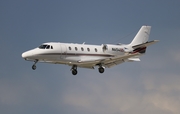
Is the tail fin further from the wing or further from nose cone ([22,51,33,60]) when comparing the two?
nose cone ([22,51,33,60])

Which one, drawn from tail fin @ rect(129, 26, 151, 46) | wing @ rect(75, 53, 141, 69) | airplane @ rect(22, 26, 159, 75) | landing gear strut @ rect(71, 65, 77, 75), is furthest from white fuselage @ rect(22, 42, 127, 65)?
tail fin @ rect(129, 26, 151, 46)

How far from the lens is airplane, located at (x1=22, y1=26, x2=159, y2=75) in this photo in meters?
60.9

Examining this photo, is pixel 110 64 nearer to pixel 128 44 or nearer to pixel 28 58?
pixel 128 44

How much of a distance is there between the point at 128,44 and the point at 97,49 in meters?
5.72

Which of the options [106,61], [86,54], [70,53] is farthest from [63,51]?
[106,61]

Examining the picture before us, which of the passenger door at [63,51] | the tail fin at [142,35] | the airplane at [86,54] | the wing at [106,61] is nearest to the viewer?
the airplane at [86,54]

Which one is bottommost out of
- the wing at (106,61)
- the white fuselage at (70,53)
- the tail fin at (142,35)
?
the wing at (106,61)

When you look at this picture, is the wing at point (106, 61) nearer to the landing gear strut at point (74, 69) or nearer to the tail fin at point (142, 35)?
the landing gear strut at point (74, 69)

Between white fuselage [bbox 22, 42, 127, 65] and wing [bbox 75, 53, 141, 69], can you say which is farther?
wing [bbox 75, 53, 141, 69]

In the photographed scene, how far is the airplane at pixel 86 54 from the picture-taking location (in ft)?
200

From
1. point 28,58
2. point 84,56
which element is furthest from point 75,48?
point 28,58

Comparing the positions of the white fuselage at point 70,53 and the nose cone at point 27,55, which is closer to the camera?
the nose cone at point 27,55

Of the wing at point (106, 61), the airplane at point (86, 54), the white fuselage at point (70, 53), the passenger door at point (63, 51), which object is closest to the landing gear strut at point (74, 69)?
the airplane at point (86, 54)

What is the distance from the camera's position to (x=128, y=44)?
227 ft
